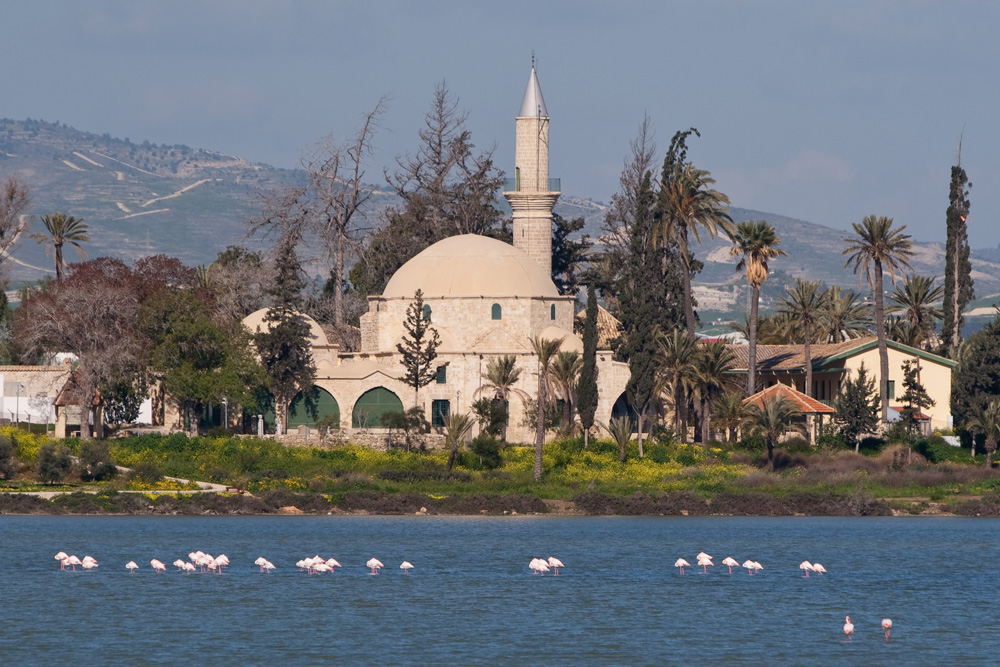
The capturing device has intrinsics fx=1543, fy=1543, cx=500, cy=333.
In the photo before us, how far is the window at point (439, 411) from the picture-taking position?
65.4 meters

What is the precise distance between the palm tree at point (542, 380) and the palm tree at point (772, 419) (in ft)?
27.4

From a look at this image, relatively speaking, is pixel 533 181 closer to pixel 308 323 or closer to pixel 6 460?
pixel 308 323

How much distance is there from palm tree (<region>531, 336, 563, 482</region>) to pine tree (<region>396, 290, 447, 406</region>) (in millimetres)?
4337

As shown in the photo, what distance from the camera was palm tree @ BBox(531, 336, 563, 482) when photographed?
184 feet

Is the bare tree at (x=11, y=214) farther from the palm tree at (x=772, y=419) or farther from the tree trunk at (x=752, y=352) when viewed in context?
the palm tree at (x=772, y=419)

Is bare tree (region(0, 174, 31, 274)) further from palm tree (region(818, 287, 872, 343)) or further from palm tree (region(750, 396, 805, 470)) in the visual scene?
palm tree (region(818, 287, 872, 343))

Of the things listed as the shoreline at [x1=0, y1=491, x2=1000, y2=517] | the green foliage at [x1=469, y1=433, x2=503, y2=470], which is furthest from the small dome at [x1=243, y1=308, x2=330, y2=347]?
the shoreline at [x1=0, y1=491, x2=1000, y2=517]

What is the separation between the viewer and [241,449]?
59375 millimetres

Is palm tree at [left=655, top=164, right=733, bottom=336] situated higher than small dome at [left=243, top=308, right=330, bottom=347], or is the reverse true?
palm tree at [left=655, top=164, right=733, bottom=336]

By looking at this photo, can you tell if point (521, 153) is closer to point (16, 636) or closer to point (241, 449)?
point (241, 449)

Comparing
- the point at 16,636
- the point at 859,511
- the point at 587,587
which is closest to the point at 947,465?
the point at 859,511

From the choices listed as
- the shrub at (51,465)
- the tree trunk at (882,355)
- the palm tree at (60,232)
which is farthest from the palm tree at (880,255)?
the palm tree at (60,232)

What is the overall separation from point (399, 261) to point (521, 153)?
1019 centimetres

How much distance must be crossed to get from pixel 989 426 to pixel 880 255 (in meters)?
9.17
